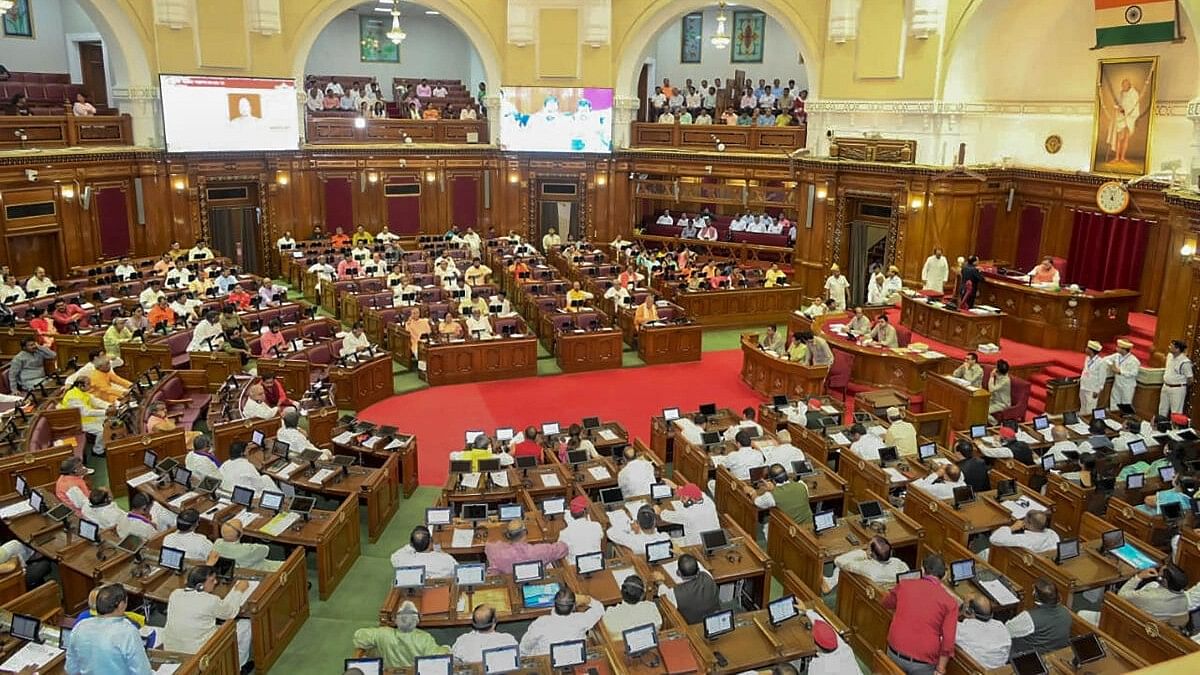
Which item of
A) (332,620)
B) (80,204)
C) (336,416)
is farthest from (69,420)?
(80,204)

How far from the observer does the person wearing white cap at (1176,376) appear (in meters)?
13.8

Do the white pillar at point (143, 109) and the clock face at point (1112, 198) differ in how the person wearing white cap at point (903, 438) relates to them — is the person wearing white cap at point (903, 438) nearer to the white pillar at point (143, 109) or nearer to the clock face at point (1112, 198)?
the clock face at point (1112, 198)

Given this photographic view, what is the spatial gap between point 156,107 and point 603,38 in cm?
1275

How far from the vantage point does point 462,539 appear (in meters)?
9.12

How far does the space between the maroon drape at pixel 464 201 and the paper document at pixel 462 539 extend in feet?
A: 67.3

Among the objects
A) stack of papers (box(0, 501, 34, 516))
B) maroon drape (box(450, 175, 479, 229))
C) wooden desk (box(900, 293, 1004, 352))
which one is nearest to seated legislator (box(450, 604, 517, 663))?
stack of papers (box(0, 501, 34, 516))

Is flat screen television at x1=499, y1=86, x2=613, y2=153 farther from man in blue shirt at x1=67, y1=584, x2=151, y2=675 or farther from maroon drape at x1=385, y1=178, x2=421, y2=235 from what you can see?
man in blue shirt at x1=67, y1=584, x2=151, y2=675

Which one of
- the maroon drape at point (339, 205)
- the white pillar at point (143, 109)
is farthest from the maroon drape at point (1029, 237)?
the white pillar at point (143, 109)

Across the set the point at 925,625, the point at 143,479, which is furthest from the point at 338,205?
the point at 925,625

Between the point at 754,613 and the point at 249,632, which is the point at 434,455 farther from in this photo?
the point at 754,613

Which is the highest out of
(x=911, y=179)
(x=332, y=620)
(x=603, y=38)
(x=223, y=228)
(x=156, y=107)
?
(x=603, y=38)

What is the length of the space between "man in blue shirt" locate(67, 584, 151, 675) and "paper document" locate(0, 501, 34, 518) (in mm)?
3552

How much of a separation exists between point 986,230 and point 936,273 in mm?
2064

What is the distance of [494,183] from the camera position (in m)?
28.5
